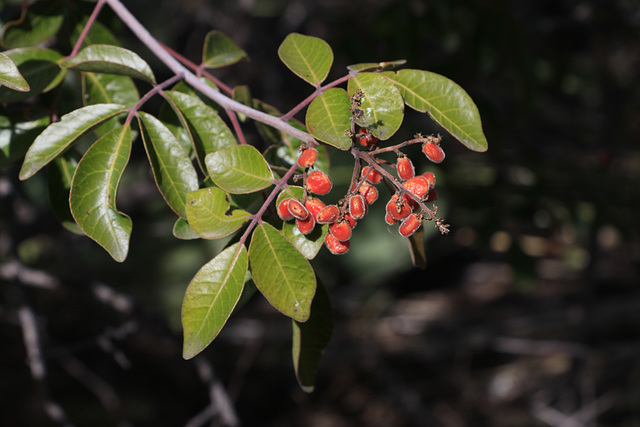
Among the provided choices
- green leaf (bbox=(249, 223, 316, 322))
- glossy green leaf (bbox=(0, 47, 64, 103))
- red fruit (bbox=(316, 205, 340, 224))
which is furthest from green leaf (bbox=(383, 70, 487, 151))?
glossy green leaf (bbox=(0, 47, 64, 103))

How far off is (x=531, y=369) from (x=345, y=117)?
3590 mm

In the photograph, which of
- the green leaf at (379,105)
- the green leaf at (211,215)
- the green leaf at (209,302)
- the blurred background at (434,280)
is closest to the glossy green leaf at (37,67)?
the green leaf at (211,215)

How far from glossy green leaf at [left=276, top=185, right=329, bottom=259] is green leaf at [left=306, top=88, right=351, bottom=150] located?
5.4 inches

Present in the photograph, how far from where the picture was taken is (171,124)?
1.19 metres

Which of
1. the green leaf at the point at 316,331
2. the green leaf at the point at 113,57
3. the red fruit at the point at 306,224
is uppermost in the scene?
the green leaf at the point at 113,57

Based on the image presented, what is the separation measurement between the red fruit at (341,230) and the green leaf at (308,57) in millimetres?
300

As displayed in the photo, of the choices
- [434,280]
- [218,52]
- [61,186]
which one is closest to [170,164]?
[61,186]

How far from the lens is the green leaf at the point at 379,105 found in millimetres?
925

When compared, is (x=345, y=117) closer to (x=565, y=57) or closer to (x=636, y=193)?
(x=565, y=57)

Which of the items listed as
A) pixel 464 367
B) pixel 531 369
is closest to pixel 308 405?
pixel 464 367

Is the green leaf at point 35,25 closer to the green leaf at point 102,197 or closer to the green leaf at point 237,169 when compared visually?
the green leaf at point 102,197

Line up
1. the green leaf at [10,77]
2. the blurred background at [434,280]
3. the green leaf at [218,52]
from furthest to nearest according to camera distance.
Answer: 1. the blurred background at [434,280]
2. the green leaf at [218,52]
3. the green leaf at [10,77]

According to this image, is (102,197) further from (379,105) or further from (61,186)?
(379,105)

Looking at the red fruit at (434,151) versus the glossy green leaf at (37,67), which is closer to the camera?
the red fruit at (434,151)
